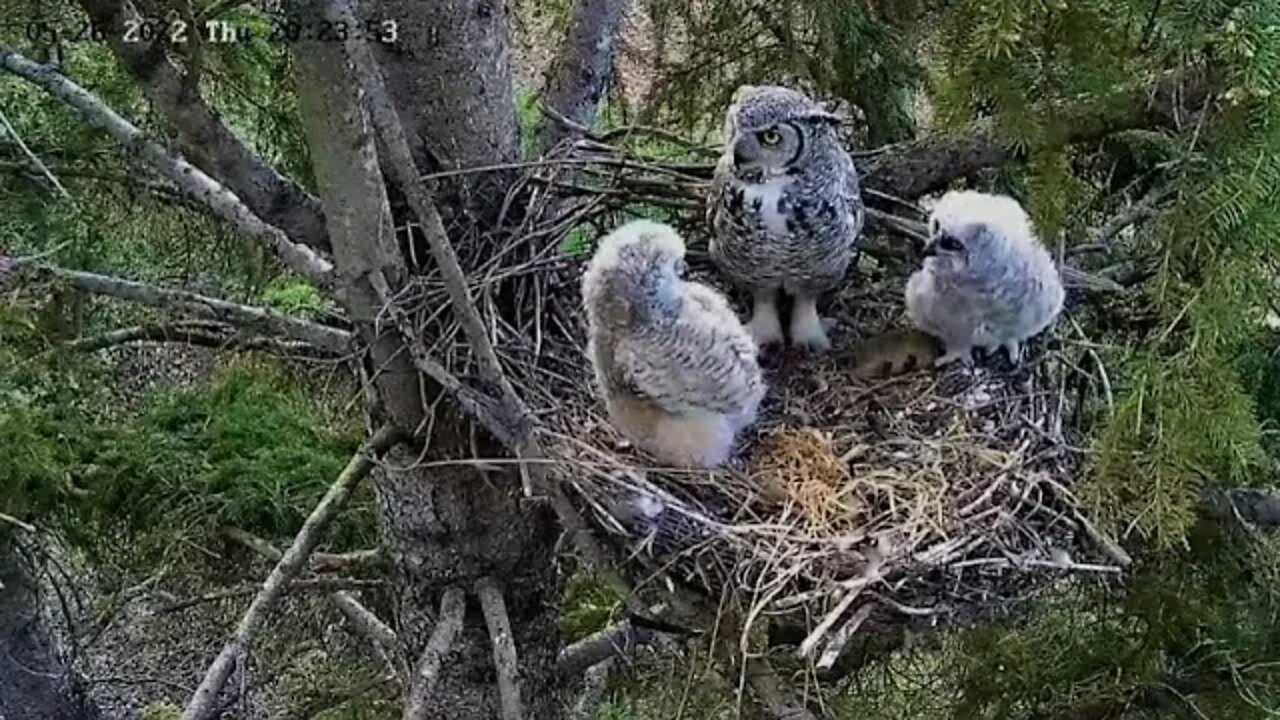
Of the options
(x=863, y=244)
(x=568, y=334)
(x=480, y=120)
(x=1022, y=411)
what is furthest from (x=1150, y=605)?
(x=480, y=120)

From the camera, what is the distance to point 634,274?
188cm

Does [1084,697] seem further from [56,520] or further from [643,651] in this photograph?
[56,520]

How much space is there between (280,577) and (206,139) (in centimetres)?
48

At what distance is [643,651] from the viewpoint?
2.90 meters

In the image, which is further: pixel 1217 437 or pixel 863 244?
pixel 863 244

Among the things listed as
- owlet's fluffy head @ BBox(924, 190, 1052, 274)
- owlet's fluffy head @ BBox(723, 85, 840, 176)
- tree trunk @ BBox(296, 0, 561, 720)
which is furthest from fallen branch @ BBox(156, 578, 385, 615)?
owlet's fluffy head @ BBox(924, 190, 1052, 274)

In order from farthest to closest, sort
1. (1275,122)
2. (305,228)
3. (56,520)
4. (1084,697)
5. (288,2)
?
(56,520) < (1084,697) < (305,228) < (288,2) < (1275,122)

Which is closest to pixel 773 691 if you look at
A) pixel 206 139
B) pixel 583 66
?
pixel 206 139

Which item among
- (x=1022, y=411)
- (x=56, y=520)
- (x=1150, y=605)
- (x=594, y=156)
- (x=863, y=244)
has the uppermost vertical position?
(x=594, y=156)

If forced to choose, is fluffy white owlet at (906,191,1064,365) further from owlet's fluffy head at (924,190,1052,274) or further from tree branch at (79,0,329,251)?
tree branch at (79,0,329,251)

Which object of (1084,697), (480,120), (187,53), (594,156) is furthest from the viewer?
(1084,697)

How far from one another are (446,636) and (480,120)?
640mm

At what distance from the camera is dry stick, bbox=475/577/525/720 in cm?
184

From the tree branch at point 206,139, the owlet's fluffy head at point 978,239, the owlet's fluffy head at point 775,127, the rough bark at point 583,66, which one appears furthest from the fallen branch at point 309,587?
the owlet's fluffy head at point 978,239
